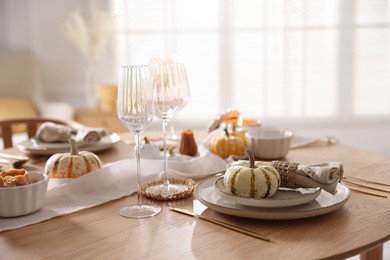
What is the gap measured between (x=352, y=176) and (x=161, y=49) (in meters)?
3.12

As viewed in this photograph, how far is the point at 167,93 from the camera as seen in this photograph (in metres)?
1.42

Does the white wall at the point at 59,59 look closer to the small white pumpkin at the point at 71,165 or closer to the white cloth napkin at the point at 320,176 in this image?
the small white pumpkin at the point at 71,165

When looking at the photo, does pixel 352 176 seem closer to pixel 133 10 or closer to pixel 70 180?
pixel 70 180

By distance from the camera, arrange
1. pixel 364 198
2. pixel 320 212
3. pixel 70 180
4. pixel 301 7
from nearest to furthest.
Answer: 1. pixel 320 212
2. pixel 364 198
3. pixel 70 180
4. pixel 301 7

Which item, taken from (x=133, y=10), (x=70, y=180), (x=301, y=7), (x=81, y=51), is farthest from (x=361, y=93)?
(x=70, y=180)

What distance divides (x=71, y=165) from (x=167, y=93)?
306 millimetres

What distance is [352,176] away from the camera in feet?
5.00

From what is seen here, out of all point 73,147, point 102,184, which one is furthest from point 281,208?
point 73,147

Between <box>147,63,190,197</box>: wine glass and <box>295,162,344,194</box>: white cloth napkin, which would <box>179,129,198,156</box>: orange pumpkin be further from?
<box>295,162,344,194</box>: white cloth napkin

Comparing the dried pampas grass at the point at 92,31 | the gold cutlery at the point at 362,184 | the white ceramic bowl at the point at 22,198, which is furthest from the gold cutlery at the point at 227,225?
the dried pampas grass at the point at 92,31

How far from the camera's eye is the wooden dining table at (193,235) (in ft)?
3.37

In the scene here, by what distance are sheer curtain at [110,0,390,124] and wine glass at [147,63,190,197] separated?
301 centimetres

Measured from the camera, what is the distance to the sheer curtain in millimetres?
4387

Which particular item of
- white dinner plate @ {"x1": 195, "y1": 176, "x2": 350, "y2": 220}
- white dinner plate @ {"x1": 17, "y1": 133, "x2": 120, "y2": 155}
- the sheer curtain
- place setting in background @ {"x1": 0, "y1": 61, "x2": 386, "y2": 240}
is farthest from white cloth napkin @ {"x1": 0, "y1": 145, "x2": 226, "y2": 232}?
the sheer curtain
